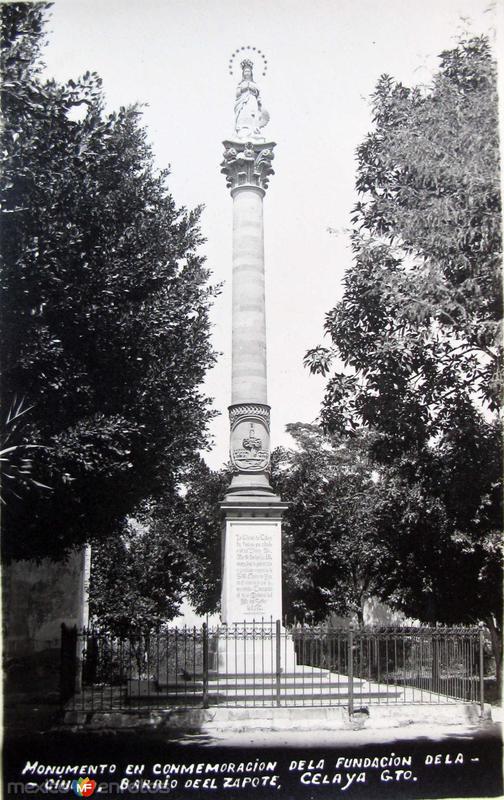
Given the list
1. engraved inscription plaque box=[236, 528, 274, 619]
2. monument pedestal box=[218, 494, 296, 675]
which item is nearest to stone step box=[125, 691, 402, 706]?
monument pedestal box=[218, 494, 296, 675]

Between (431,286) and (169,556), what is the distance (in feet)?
78.0

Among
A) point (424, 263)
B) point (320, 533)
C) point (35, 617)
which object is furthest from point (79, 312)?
point (320, 533)

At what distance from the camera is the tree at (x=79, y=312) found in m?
10.8

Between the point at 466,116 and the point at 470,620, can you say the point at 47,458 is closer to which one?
the point at 466,116

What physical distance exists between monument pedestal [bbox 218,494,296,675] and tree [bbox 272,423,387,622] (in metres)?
13.6

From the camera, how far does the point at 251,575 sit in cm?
1630

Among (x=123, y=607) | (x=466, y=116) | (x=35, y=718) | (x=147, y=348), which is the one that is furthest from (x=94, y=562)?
(x=466, y=116)

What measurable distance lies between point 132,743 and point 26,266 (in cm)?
687

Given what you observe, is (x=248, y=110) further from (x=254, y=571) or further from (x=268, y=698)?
(x=268, y=698)

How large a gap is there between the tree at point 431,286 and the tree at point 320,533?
16541mm

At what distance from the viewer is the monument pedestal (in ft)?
52.3

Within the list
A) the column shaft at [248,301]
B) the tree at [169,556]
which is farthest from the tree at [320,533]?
the column shaft at [248,301]

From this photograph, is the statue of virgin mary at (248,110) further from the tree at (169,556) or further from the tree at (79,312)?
the tree at (169,556)

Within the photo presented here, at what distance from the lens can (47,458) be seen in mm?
11477
